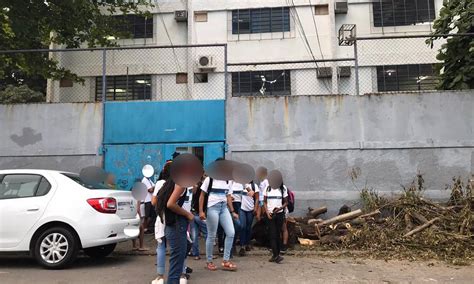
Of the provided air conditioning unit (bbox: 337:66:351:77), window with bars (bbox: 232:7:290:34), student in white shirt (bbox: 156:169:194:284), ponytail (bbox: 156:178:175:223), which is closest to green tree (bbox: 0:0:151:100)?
window with bars (bbox: 232:7:290:34)

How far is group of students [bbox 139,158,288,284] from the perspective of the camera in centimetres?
489

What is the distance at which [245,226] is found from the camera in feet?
25.6

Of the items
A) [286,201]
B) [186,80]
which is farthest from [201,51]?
[286,201]

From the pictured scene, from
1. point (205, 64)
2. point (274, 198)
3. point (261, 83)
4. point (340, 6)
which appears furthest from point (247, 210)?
point (340, 6)

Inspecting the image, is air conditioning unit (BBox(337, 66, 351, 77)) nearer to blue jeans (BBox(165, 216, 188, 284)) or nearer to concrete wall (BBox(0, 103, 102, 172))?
concrete wall (BBox(0, 103, 102, 172))

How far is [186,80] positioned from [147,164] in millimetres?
7995

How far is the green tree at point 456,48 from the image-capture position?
10.2 meters

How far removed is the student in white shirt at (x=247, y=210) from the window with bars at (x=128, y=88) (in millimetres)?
5905

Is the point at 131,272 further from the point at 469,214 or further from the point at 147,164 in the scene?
the point at 469,214

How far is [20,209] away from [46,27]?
889cm

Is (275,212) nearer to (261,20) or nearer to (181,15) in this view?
(261,20)

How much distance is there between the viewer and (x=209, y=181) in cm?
657

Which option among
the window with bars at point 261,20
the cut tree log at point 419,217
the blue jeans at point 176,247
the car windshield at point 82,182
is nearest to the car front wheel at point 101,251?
the car windshield at point 82,182

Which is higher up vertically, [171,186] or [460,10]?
[460,10]
